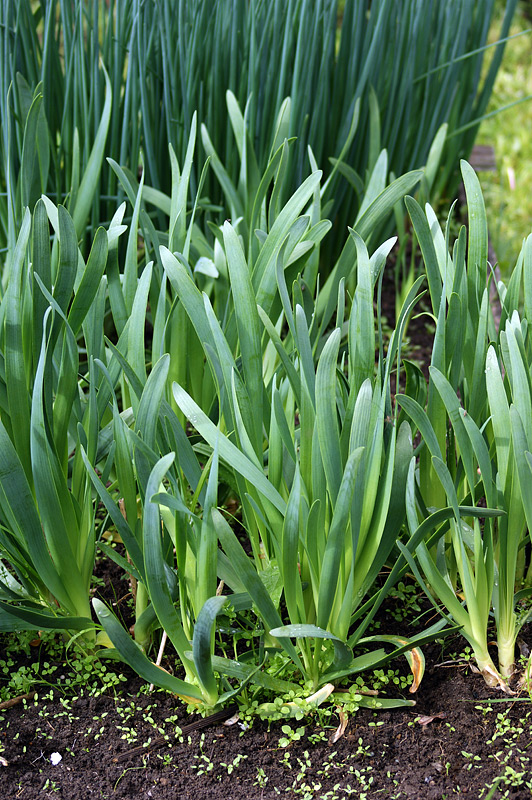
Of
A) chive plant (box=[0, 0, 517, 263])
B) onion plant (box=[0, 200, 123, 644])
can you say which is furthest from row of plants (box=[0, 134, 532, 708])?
chive plant (box=[0, 0, 517, 263])

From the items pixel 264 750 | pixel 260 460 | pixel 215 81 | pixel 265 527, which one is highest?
pixel 215 81

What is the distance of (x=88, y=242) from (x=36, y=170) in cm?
31

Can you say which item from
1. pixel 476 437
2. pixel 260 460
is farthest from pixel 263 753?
pixel 476 437

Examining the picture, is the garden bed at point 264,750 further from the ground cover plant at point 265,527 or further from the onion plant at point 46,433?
the onion plant at point 46,433

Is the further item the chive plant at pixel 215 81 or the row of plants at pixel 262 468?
the chive plant at pixel 215 81

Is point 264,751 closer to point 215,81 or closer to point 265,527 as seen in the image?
point 265,527

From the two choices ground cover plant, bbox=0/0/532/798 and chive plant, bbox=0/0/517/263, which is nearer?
ground cover plant, bbox=0/0/532/798

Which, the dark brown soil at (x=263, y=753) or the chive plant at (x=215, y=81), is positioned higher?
the chive plant at (x=215, y=81)

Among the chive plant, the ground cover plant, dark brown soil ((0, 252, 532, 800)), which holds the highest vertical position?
the chive plant

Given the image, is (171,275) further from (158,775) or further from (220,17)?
(220,17)

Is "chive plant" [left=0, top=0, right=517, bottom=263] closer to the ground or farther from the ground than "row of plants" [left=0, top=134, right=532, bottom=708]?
farther from the ground

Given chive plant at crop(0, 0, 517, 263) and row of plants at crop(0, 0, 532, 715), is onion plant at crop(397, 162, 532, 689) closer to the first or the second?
row of plants at crop(0, 0, 532, 715)

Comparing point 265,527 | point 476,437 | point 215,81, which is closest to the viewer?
point 476,437

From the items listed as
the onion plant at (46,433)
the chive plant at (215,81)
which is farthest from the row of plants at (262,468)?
the chive plant at (215,81)
